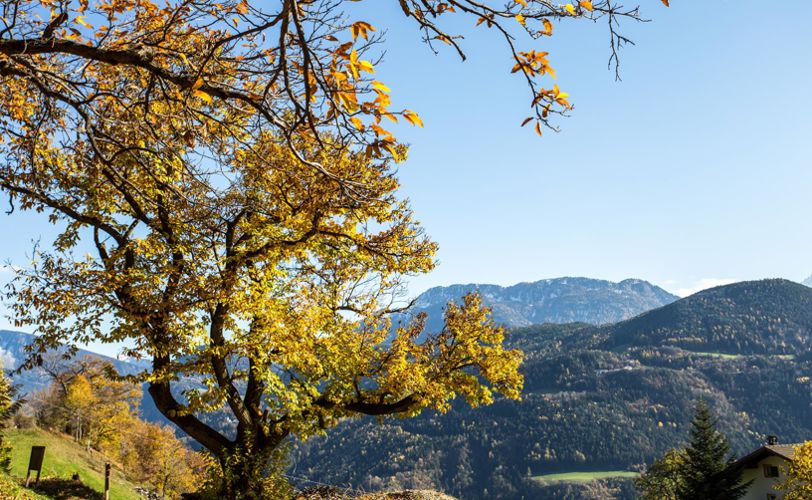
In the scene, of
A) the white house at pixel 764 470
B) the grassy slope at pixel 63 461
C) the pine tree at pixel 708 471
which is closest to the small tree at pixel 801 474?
the pine tree at pixel 708 471

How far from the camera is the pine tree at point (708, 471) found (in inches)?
1661

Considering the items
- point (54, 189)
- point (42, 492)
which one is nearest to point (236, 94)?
point (54, 189)

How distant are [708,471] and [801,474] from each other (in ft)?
38.9

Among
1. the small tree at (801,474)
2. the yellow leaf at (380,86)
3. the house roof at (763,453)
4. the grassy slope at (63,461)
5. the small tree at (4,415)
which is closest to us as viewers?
the yellow leaf at (380,86)

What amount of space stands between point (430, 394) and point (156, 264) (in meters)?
7.00

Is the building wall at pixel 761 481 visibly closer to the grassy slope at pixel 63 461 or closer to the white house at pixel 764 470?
the white house at pixel 764 470

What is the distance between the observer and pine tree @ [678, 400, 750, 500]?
42188 millimetres

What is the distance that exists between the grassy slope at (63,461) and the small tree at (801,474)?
3649cm

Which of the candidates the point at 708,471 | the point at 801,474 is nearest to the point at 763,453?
the point at 708,471

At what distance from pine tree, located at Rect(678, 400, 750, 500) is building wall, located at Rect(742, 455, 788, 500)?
48.0 inches

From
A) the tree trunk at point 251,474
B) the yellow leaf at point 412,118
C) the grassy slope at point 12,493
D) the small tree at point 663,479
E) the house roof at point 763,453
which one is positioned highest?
the yellow leaf at point 412,118

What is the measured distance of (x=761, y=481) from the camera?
4725 centimetres

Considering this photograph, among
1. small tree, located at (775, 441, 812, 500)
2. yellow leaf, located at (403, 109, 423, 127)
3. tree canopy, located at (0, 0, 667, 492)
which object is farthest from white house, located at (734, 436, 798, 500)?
yellow leaf, located at (403, 109, 423, 127)

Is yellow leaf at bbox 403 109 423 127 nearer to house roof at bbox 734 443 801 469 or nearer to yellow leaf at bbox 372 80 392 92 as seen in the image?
yellow leaf at bbox 372 80 392 92
